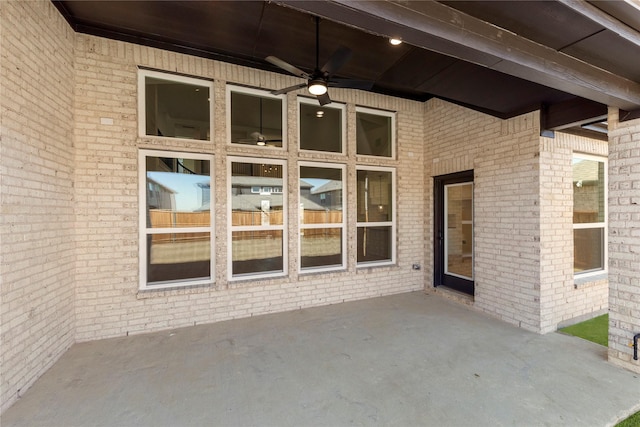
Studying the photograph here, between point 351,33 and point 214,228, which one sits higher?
point 351,33

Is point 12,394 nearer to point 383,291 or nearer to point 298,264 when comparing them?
point 298,264

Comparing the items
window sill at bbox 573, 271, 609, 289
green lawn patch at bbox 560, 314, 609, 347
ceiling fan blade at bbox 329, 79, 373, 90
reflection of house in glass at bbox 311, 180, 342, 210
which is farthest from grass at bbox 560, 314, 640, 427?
ceiling fan blade at bbox 329, 79, 373, 90

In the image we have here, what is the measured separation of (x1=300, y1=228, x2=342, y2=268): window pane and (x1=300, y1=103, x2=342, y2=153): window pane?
1.45 m

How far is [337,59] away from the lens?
297 centimetres

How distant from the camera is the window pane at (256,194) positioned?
436 centimetres

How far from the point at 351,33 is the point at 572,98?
2817mm

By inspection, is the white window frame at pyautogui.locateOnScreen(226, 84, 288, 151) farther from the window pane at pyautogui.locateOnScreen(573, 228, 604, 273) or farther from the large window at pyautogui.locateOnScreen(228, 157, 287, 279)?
the window pane at pyautogui.locateOnScreen(573, 228, 604, 273)

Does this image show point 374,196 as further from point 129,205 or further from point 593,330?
point 129,205

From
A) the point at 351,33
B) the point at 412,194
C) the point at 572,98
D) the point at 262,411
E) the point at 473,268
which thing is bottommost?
the point at 262,411

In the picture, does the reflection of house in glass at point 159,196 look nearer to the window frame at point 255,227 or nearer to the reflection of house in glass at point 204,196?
the reflection of house in glass at point 204,196

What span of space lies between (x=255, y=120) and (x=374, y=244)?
3120 mm

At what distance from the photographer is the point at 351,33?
3.33 m

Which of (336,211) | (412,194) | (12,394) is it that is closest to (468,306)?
(412,194)

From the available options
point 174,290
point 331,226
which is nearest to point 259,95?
point 331,226
